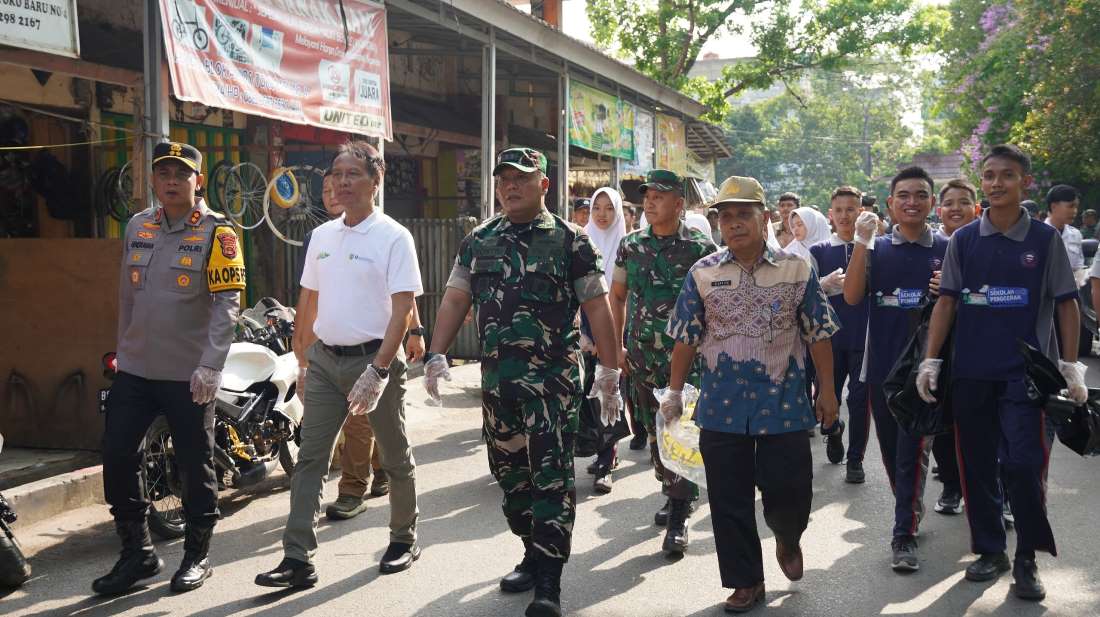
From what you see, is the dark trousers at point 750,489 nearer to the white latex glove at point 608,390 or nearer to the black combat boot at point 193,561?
the white latex glove at point 608,390

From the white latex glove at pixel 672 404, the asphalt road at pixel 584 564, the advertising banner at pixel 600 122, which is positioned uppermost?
the advertising banner at pixel 600 122

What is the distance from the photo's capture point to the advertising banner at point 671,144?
22.0 metres

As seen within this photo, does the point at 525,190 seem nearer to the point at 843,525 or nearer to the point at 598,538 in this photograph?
the point at 598,538

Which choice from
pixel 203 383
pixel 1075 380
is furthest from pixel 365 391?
pixel 1075 380

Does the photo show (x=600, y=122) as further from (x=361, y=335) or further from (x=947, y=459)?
(x=361, y=335)

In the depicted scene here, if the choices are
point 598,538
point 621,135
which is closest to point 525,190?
point 598,538

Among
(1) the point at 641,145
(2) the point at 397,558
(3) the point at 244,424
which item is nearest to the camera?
(2) the point at 397,558

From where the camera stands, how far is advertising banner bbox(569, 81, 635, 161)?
53.4 feet

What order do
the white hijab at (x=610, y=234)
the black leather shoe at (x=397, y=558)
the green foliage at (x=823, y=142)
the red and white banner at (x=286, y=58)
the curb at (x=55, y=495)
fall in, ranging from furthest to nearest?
the green foliage at (x=823, y=142) → the white hijab at (x=610, y=234) → the red and white banner at (x=286, y=58) → the curb at (x=55, y=495) → the black leather shoe at (x=397, y=558)

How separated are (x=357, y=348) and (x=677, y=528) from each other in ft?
6.56

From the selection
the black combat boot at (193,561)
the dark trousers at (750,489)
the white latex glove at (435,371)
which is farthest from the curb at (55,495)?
the dark trousers at (750,489)

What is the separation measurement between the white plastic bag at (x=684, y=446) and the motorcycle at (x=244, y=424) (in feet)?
8.54

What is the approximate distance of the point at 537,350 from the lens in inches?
189

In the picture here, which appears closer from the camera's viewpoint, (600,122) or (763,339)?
(763,339)
